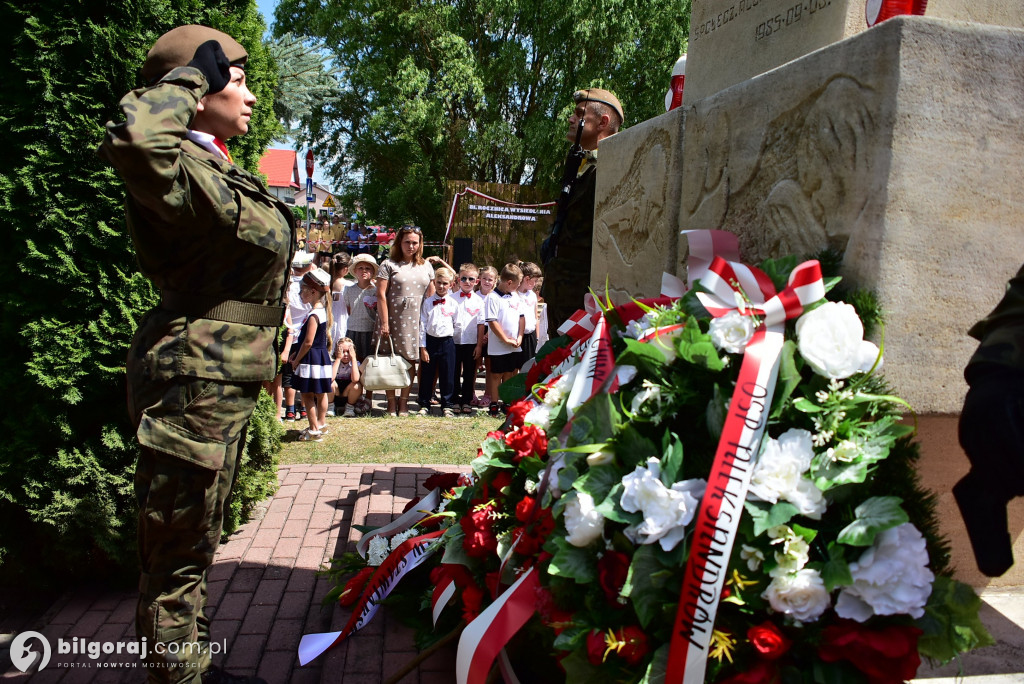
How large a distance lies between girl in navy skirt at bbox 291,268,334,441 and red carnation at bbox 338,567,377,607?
3468 millimetres

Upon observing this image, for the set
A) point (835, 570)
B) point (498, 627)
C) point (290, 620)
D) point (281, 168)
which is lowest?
point (290, 620)

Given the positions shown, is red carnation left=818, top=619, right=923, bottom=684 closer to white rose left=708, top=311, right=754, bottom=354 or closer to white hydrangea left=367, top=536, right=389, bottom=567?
white rose left=708, top=311, right=754, bottom=354

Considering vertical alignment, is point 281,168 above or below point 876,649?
above

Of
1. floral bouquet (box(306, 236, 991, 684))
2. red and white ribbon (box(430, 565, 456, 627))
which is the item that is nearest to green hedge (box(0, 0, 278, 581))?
red and white ribbon (box(430, 565, 456, 627))

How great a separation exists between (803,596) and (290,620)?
2293 millimetres

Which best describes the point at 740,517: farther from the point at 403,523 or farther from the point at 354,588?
the point at 403,523

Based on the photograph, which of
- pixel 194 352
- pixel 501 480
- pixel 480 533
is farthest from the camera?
pixel 501 480

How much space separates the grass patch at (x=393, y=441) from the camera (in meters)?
5.53

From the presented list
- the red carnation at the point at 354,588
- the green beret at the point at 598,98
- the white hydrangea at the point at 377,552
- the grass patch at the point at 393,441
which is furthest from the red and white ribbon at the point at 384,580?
the green beret at the point at 598,98

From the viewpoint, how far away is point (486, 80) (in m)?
18.4

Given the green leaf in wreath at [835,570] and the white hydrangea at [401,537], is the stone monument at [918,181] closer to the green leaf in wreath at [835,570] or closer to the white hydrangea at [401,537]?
the green leaf in wreath at [835,570]

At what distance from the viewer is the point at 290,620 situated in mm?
3012

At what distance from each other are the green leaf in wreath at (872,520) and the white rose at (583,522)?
0.55 m

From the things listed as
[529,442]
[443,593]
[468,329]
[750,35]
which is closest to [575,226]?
[750,35]
